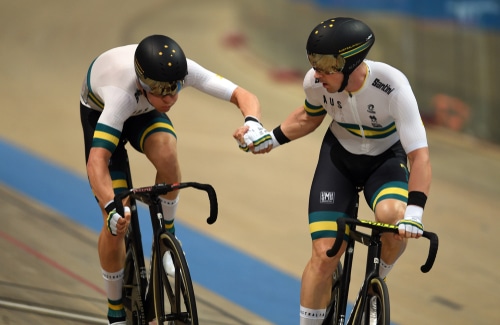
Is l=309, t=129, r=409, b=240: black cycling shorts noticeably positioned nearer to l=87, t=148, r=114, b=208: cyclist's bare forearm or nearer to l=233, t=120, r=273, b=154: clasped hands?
l=233, t=120, r=273, b=154: clasped hands

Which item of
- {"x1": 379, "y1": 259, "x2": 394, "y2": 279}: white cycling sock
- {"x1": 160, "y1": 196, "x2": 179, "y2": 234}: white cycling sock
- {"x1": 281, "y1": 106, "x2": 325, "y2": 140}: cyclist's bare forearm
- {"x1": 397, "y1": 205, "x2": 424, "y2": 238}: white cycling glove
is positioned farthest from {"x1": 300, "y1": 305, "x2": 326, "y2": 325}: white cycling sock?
{"x1": 160, "y1": 196, "x2": 179, "y2": 234}: white cycling sock

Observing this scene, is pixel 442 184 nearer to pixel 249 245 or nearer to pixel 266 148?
pixel 249 245

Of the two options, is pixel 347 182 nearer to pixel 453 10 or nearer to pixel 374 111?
pixel 374 111

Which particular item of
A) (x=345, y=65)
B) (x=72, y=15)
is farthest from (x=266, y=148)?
(x=72, y=15)

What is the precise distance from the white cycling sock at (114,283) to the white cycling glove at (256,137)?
100 centimetres

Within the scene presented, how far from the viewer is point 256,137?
442 centimetres

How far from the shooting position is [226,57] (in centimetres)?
1193

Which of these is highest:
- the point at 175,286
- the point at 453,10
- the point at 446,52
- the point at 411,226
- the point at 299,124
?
the point at 453,10

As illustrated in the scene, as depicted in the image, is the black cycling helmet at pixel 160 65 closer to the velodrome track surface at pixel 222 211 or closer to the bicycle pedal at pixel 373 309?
the bicycle pedal at pixel 373 309

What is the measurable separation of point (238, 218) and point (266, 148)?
2.77 m

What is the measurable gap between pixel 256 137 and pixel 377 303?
100 centimetres

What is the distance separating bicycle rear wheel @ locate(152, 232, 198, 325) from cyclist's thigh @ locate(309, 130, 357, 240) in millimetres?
633

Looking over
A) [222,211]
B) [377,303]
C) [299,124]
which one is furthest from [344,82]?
[222,211]

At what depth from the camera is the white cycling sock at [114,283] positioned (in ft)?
Result: 15.8
